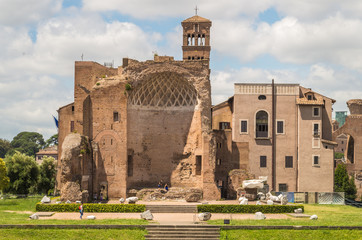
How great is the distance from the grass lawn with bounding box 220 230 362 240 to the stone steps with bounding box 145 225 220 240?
25.6 inches

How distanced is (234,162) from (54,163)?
23031mm

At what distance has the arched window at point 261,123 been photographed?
182 ft

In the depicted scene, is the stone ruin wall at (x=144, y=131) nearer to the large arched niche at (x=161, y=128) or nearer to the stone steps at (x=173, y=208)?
the large arched niche at (x=161, y=128)

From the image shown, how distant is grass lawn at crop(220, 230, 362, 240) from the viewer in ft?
104

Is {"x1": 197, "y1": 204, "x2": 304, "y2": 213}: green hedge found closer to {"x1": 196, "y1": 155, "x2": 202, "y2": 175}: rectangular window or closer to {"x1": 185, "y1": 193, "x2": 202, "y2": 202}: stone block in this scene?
{"x1": 185, "y1": 193, "x2": 202, "y2": 202}: stone block

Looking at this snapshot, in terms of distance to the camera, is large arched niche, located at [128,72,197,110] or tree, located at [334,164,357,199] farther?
tree, located at [334,164,357,199]

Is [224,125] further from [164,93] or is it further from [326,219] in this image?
[326,219]

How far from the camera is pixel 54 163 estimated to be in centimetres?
6456

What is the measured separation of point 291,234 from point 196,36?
46.9 meters

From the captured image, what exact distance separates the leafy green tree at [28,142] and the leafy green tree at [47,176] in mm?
72646

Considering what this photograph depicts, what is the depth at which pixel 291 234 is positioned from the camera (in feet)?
105

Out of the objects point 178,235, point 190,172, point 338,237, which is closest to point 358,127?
point 190,172

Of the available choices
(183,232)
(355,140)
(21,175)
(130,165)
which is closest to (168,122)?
(130,165)

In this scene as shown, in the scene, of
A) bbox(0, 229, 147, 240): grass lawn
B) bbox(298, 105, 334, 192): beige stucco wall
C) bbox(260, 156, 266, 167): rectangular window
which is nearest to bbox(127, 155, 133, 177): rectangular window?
bbox(260, 156, 266, 167): rectangular window
